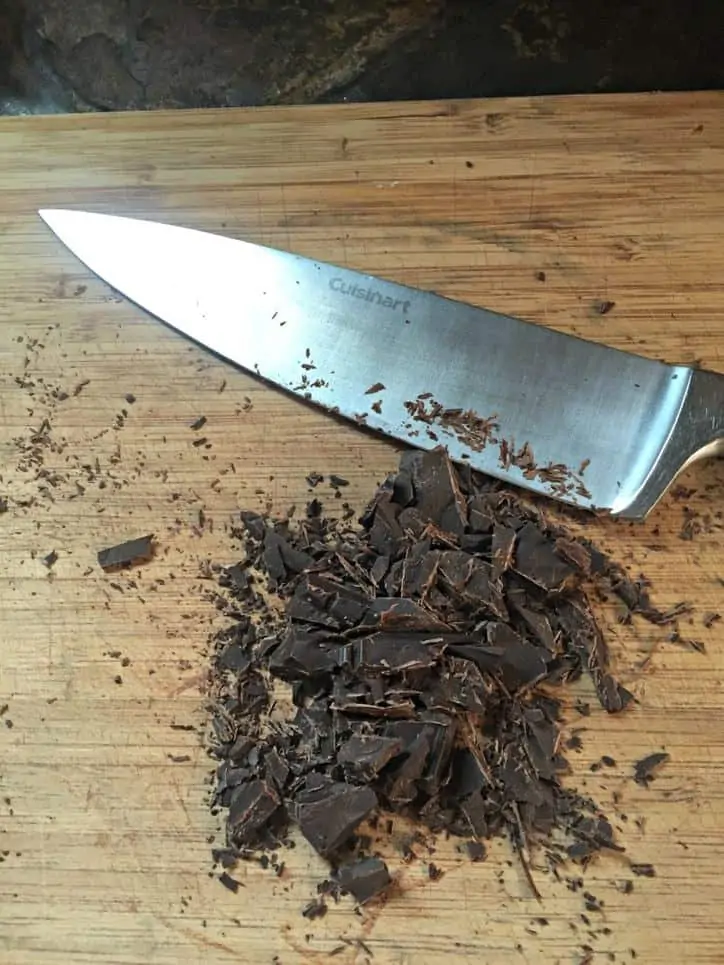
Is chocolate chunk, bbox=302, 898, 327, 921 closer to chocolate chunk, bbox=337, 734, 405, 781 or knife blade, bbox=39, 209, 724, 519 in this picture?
chocolate chunk, bbox=337, 734, 405, 781

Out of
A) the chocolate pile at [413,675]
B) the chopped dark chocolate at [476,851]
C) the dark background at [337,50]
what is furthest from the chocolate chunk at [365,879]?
the dark background at [337,50]

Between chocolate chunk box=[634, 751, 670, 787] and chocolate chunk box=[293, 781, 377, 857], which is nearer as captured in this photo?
chocolate chunk box=[293, 781, 377, 857]

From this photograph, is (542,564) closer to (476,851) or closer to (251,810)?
(476,851)

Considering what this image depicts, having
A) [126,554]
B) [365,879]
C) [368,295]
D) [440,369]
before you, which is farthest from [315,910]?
[368,295]

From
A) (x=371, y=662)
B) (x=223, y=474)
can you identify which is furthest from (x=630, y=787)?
(x=223, y=474)

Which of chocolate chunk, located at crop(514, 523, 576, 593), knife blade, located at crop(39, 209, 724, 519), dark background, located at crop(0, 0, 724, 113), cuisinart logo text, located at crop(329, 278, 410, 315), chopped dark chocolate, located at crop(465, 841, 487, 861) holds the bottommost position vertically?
chopped dark chocolate, located at crop(465, 841, 487, 861)

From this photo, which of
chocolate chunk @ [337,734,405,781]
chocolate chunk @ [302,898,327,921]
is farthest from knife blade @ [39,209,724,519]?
chocolate chunk @ [302,898,327,921]

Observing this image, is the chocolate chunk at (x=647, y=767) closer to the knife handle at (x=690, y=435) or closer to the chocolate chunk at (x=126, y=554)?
the knife handle at (x=690, y=435)
